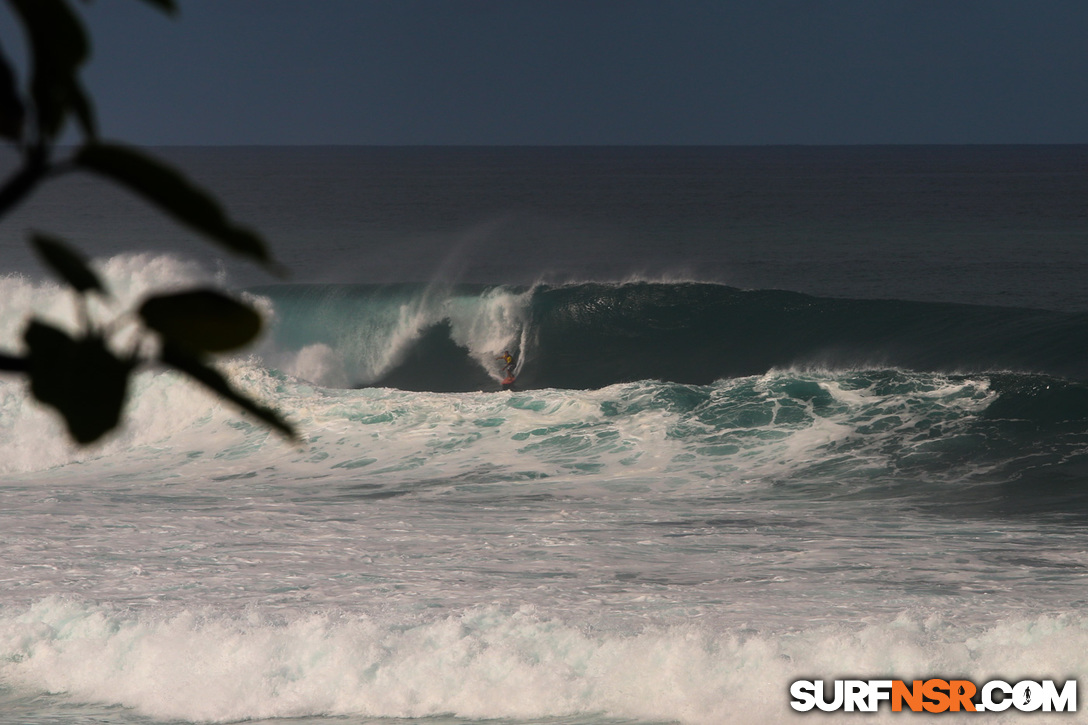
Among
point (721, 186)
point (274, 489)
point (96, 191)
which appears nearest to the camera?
point (274, 489)

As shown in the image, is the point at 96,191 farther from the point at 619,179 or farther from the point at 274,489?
the point at 274,489

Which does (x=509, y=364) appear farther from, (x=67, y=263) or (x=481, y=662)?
(x=67, y=263)

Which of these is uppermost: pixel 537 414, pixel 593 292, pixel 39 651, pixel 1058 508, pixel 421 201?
Result: pixel 421 201

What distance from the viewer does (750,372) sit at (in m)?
20.6

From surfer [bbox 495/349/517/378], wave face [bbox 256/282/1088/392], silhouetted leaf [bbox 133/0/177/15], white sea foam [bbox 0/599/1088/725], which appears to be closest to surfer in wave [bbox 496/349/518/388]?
surfer [bbox 495/349/517/378]

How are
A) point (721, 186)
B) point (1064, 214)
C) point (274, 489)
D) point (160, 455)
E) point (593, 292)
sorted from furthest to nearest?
point (721, 186), point (1064, 214), point (593, 292), point (160, 455), point (274, 489)

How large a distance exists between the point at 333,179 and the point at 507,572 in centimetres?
10249

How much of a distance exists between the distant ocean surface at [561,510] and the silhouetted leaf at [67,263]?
4 centimetres

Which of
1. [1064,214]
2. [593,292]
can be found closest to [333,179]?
[1064,214]

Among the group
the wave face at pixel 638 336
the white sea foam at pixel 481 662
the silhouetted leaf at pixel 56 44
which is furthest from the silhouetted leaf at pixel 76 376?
the wave face at pixel 638 336

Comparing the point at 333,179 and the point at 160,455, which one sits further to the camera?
the point at 333,179

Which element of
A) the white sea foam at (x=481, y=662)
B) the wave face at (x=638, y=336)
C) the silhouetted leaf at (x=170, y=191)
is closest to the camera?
the silhouetted leaf at (x=170, y=191)

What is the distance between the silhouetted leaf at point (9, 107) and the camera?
1.85 ft

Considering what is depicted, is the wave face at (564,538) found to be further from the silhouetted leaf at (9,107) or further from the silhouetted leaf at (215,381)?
the silhouetted leaf at (9,107)
